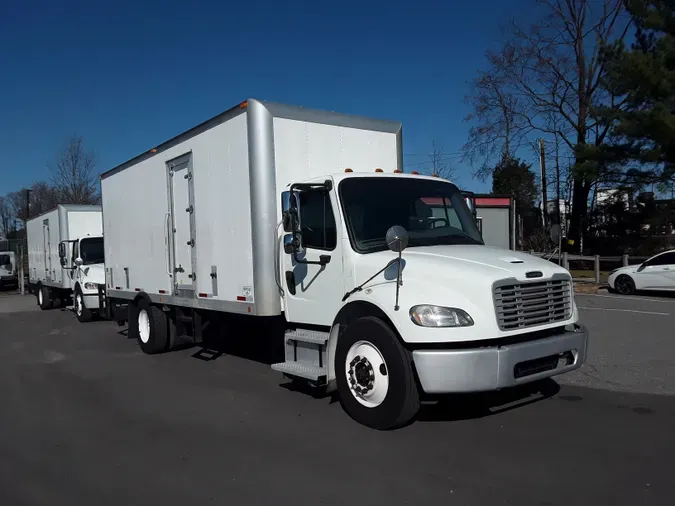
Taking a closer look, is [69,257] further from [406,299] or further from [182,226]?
[406,299]

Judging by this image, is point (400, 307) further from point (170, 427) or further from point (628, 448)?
point (170, 427)

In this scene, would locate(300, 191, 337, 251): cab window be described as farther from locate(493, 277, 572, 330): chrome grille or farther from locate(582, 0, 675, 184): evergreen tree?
locate(582, 0, 675, 184): evergreen tree

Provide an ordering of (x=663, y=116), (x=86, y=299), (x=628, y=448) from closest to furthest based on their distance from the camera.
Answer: (x=628, y=448)
(x=86, y=299)
(x=663, y=116)

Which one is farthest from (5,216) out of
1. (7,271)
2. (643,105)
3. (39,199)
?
(643,105)

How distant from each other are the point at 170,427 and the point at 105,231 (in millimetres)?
7274

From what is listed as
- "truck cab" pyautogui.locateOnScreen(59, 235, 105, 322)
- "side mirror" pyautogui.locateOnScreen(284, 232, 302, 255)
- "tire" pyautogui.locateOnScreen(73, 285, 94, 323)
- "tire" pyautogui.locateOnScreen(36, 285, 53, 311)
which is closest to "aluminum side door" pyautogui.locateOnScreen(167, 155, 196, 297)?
"side mirror" pyautogui.locateOnScreen(284, 232, 302, 255)

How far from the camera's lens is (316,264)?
6.51 meters

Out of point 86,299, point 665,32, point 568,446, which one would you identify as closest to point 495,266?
point 568,446

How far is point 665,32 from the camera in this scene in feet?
80.3

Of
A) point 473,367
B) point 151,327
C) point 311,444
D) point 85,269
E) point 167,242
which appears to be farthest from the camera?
point 85,269

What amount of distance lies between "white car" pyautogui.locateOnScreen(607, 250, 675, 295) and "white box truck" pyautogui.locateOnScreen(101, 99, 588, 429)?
12625 mm

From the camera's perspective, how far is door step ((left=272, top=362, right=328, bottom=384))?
6277 millimetres

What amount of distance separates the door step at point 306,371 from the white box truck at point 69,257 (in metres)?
8.53

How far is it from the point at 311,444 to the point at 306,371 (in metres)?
1.07
